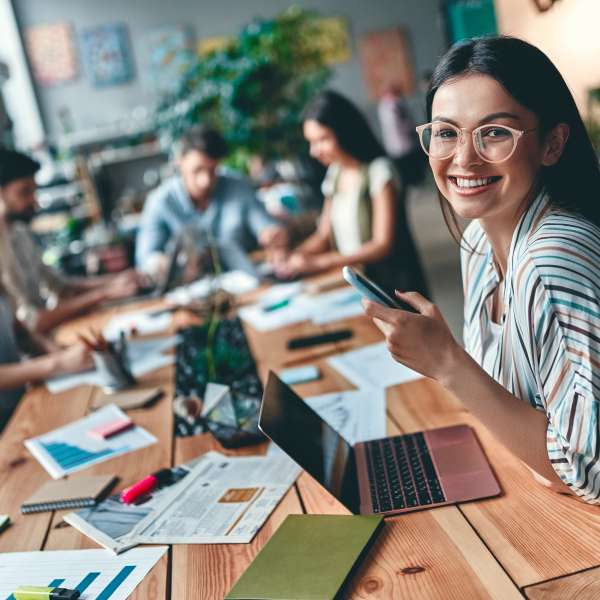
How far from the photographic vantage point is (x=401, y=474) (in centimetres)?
117

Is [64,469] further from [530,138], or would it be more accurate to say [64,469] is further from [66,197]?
[66,197]

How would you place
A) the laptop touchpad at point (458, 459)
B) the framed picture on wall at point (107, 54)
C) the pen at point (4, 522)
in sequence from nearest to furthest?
1. the laptop touchpad at point (458, 459)
2. the pen at point (4, 522)
3. the framed picture on wall at point (107, 54)

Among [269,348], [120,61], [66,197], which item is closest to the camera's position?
[269,348]

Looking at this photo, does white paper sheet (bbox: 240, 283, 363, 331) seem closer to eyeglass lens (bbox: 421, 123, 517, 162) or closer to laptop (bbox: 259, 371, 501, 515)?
laptop (bbox: 259, 371, 501, 515)

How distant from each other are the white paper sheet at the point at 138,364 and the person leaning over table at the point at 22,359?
0.09 ft

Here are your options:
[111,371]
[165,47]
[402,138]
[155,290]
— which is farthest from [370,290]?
[165,47]

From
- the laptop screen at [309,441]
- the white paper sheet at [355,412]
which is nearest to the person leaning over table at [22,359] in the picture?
the white paper sheet at [355,412]

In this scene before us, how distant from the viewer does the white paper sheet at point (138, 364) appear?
6.62 feet

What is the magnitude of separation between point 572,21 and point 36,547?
3262 mm

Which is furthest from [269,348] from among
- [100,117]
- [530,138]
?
[100,117]

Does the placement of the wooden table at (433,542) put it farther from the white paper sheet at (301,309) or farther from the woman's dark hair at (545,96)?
the white paper sheet at (301,309)

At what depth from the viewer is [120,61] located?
8.92 m

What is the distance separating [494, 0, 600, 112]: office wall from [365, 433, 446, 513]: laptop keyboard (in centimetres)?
267

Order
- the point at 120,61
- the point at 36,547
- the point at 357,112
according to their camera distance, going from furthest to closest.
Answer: the point at 120,61 → the point at 357,112 → the point at 36,547
